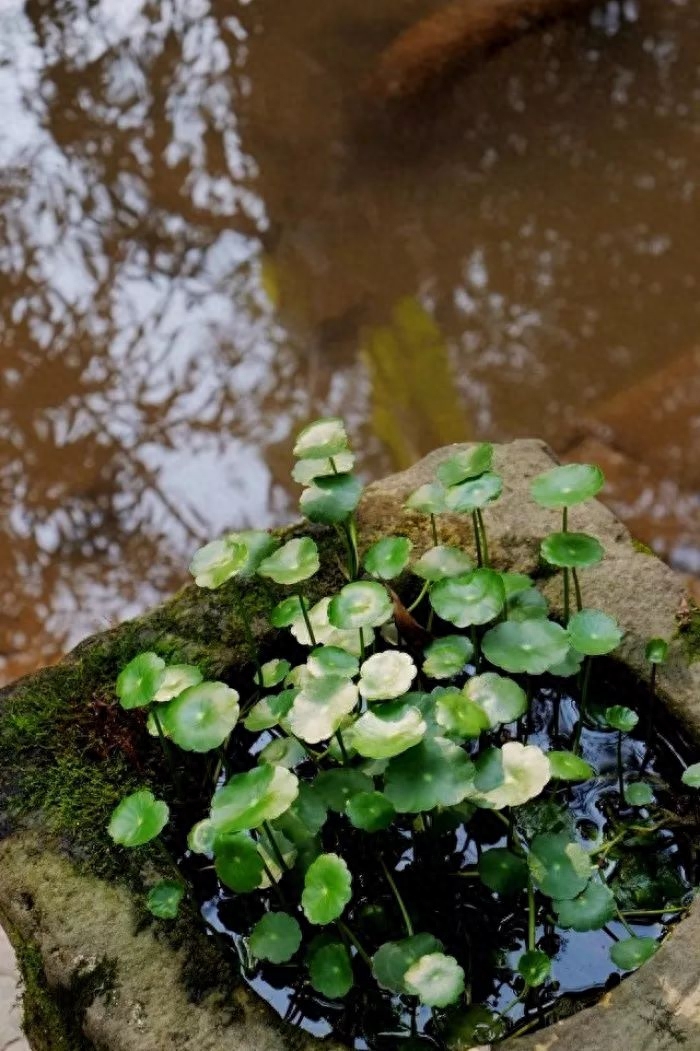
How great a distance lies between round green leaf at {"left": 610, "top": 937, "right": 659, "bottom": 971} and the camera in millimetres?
1651

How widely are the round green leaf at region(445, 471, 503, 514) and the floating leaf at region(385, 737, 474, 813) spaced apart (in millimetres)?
443

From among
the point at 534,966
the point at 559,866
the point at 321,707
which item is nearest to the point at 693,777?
the point at 559,866

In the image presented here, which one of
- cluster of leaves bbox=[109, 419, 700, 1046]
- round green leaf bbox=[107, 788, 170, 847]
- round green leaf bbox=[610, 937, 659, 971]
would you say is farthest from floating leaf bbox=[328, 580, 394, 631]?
round green leaf bbox=[610, 937, 659, 971]

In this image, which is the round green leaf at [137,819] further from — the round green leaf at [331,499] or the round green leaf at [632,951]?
the round green leaf at [632,951]

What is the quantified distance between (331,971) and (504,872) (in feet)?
1.09

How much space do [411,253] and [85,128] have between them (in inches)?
69.3

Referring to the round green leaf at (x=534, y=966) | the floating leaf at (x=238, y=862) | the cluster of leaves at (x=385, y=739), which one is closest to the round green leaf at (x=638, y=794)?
the cluster of leaves at (x=385, y=739)

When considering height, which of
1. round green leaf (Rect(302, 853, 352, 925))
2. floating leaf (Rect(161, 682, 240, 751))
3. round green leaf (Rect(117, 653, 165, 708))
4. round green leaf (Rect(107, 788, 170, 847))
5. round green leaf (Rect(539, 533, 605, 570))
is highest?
round green leaf (Rect(117, 653, 165, 708))

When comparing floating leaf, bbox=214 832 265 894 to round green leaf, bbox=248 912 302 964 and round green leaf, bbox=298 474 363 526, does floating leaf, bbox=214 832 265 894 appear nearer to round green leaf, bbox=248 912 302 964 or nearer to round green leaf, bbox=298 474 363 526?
round green leaf, bbox=248 912 302 964

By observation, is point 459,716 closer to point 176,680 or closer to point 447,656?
point 447,656

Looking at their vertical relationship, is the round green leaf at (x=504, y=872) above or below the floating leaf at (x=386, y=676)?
below

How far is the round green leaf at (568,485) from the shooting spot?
189cm

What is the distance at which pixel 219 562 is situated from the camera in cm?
190

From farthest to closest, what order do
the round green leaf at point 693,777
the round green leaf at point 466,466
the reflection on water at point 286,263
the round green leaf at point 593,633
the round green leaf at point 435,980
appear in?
1. the reflection on water at point 286,263
2. the round green leaf at point 466,466
3. the round green leaf at point 593,633
4. the round green leaf at point 693,777
5. the round green leaf at point 435,980
